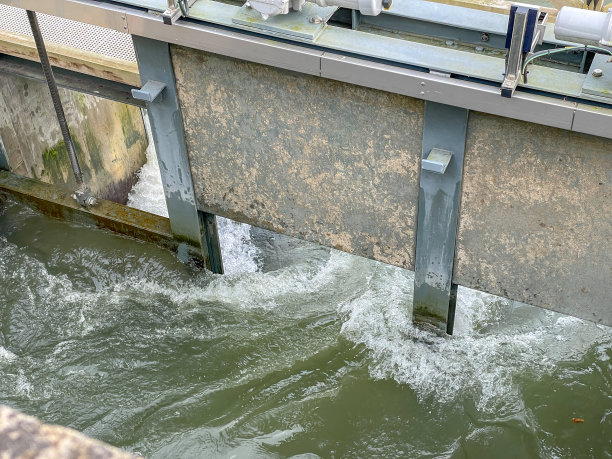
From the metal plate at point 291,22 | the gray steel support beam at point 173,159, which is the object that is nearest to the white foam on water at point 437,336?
the gray steel support beam at point 173,159

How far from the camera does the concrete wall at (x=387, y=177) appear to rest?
411 cm

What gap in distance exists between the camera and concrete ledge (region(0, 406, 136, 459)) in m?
0.82

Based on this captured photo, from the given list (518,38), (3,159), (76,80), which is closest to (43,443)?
(518,38)

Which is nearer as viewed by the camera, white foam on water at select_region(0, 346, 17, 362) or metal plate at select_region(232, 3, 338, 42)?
metal plate at select_region(232, 3, 338, 42)

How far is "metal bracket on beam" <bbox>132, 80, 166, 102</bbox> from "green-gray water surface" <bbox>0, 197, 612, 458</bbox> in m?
1.66

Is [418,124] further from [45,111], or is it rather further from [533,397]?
[45,111]

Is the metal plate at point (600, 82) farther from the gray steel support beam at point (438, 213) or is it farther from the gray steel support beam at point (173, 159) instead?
the gray steel support beam at point (173, 159)

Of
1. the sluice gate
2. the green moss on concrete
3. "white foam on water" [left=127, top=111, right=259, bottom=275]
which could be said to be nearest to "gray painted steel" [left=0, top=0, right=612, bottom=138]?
the sluice gate

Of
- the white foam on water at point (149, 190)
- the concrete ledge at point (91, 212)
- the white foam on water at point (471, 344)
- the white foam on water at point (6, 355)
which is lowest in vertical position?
the white foam on water at point (149, 190)

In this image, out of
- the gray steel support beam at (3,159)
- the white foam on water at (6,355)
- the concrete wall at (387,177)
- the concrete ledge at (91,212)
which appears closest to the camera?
the concrete wall at (387,177)

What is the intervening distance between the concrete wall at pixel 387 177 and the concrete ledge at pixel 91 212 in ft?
2.91

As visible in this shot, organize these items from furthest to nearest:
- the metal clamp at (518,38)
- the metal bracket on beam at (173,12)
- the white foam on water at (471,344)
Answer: the white foam on water at (471,344), the metal bracket on beam at (173,12), the metal clamp at (518,38)

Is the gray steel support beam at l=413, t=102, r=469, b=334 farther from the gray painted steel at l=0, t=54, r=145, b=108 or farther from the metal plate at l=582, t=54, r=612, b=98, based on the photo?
the gray painted steel at l=0, t=54, r=145, b=108

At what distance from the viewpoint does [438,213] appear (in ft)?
15.1
